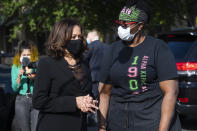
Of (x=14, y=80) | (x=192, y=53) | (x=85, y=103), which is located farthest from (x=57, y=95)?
(x=192, y=53)

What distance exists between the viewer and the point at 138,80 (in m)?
2.49

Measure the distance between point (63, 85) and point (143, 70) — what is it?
558 mm

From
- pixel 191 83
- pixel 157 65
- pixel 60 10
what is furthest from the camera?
A: pixel 60 10

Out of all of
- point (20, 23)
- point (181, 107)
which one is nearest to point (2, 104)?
point (181, 107)

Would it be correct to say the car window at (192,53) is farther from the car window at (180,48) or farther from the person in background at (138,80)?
the person in background at (138,80)

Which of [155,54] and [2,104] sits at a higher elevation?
[155,54]

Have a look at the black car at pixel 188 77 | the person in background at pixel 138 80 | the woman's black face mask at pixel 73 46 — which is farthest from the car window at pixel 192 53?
the woman's black face mask at pixel 73 46

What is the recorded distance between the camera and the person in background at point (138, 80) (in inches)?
97.8

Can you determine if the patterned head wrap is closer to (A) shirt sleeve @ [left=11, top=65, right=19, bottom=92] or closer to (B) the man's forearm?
(B) the man's forearm

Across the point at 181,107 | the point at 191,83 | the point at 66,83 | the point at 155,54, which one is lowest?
the point at 181,107

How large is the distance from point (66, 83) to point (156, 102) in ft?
2.05

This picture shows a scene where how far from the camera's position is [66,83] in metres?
2.60

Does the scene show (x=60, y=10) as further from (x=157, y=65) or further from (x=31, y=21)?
(x=157, y=65)

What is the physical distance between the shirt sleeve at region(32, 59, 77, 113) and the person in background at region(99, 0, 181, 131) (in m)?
0.27
